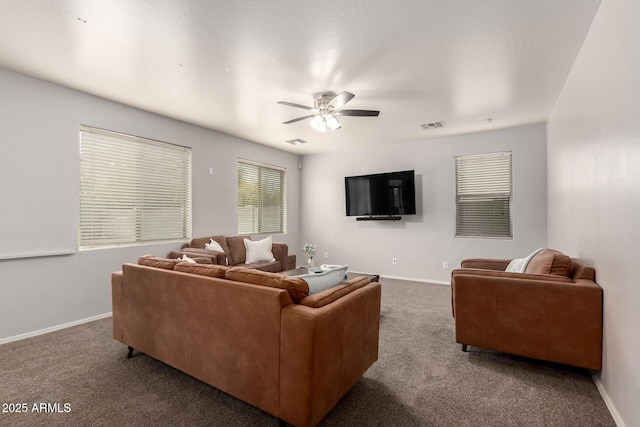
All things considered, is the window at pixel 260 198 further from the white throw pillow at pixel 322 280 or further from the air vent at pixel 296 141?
the white throw pillow at pixel 322 280

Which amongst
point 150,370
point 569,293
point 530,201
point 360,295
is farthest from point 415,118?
point 150,370

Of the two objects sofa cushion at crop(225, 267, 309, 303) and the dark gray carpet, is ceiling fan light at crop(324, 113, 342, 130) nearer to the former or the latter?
sofa cushion at crop(225, 267, 309, 303)

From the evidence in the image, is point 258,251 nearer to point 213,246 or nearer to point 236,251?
point 236,251

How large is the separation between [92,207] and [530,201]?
6087 mm

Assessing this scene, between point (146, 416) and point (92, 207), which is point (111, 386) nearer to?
point (146, 416)

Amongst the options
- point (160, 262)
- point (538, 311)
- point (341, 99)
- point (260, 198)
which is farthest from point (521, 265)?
point (260, 198)

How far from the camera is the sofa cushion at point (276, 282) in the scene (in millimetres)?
1715

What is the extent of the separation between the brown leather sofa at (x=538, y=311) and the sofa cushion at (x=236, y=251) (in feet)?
11.3

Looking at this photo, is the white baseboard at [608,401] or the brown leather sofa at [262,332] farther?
the white baseboard at [608,401]

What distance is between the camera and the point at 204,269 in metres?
2.05

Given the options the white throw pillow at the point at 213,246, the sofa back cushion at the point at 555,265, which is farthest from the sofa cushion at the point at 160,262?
the sofa back cushion at the point at 555,265

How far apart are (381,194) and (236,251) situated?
9.30ft

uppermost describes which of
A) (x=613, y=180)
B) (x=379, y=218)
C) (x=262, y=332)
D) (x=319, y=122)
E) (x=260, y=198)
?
(x=319, y=122)

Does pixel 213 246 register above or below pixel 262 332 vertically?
above
